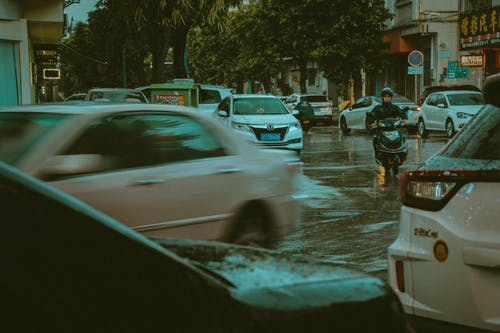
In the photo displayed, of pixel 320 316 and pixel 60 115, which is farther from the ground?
pixel 60 115

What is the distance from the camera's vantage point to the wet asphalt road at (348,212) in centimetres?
771

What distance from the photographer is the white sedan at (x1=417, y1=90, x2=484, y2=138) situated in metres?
24.6

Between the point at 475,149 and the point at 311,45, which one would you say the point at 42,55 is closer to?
the point at 311,45

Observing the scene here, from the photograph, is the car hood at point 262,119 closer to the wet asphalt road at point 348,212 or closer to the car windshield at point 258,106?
the car windshield at point 258,106

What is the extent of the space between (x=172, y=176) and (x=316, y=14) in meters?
37.6

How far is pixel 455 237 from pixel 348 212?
6773mm

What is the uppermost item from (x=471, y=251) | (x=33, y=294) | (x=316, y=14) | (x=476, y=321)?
(x=316, y=14)

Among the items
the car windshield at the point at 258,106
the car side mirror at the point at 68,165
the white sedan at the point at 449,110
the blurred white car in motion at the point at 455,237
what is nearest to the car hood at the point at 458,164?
the blurred white car in motion at the point at 455,237

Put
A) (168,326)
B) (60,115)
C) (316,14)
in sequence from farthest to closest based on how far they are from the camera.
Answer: (316,14), (60,115), (168,326)

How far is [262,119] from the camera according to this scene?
19156 millimetres

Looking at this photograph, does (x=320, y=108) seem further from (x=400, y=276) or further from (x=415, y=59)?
(x=400, y=276)

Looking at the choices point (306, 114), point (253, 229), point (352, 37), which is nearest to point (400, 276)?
point (253, 229)

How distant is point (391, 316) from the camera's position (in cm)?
244

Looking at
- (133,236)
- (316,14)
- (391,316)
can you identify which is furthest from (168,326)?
(316,14)
